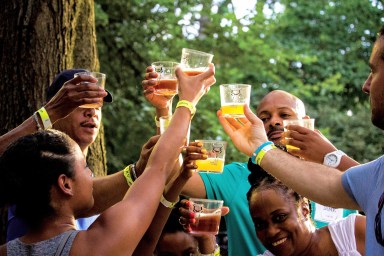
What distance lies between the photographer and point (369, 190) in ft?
10.1

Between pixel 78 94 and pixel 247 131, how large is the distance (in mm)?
1059

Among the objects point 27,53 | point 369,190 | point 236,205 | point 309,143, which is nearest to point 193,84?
point 309,143

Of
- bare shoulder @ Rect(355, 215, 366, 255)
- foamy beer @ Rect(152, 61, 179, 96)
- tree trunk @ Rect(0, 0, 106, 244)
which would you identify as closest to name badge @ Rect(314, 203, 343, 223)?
bare shoulder @ Rect(355, 215, 366, 255)

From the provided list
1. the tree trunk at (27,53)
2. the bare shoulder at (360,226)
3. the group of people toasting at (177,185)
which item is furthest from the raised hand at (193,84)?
the tree trunk at (27,53)

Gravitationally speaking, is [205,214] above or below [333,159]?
below

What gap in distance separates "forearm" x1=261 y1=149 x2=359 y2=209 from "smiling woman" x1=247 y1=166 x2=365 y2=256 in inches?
26.2

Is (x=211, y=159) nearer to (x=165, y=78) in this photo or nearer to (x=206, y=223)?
(x=206, y=223)

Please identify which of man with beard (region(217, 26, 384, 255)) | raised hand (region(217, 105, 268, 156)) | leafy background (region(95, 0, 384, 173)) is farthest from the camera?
leafy background (region(95, 0, 384, 173))

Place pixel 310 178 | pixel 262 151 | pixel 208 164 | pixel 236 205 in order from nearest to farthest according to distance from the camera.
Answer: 1. pixel 310 178
2. pixel 262 151
3. pixel 208 164
4. pixel 236 205

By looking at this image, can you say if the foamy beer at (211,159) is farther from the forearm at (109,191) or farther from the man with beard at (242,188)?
the man with beard at (242,188)

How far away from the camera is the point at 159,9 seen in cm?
1070

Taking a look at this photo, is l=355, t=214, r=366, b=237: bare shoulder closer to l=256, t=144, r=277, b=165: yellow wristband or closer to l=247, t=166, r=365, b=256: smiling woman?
l=247, t=166, r=365, b=256: smiling woman

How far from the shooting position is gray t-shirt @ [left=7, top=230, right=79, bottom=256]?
9.97 ft

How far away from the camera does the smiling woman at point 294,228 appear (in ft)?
13.5
